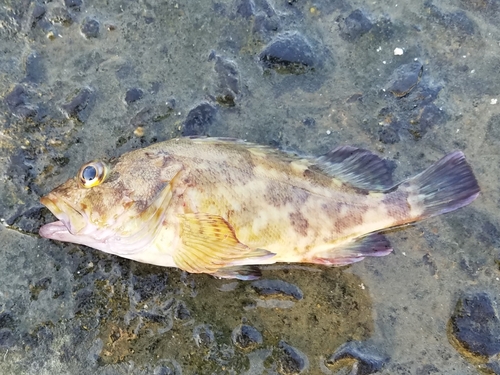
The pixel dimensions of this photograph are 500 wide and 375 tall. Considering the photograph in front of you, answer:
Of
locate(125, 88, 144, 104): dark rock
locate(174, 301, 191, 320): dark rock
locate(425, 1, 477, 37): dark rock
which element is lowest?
locate(174, 301, 191, 320): dark rock

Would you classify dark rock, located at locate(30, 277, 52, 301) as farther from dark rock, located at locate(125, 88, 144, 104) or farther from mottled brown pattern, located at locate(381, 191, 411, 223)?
mottled brown pattern, located at locate(381, 191, 411, 223)

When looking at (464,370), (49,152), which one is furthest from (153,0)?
(464,370)

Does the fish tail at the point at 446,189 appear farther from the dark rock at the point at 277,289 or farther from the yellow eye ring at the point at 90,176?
the yellow eye ring at the point at 90,176

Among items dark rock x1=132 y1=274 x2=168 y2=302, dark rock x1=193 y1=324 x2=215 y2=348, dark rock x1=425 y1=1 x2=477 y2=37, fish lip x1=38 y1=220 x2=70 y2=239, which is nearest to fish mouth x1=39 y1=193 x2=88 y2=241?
fish lip x1=38 y1=220 x2=70 y2=239

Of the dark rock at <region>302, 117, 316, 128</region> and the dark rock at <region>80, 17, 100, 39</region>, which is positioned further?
the dark rock at <region>80, 17, 100, 39</region>

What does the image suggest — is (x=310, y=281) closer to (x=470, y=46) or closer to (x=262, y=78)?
(x=262, y=78)

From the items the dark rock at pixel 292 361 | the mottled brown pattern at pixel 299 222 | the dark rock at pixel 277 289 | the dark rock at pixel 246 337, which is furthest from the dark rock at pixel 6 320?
the mottled brown pattern at pixel 299 222
